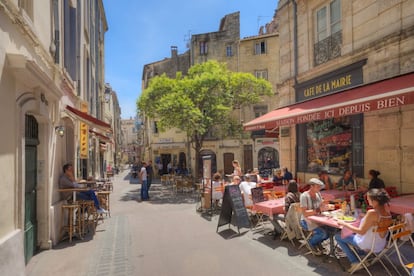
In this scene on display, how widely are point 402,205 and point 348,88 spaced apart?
13.0 feet

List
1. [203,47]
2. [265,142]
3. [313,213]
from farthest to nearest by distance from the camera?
[203,47] < [265,142] < [313,213]

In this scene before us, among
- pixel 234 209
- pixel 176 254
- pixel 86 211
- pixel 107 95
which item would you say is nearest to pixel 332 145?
pixel 234 209

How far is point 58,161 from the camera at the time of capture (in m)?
7.04

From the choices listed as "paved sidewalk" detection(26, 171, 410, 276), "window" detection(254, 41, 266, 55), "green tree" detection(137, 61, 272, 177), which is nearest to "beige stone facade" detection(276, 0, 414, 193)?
"paved sidewalk" detection(26, 171, 410, 276)

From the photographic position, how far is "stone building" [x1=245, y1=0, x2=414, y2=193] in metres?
6.80

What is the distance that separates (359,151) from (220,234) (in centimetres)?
481

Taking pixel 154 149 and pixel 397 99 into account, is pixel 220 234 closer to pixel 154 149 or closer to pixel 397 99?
pixel 397 99

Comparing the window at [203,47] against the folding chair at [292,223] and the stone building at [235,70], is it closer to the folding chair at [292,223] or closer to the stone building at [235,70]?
the stone building at [235,70]

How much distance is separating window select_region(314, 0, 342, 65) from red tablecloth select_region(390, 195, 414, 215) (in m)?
5.01

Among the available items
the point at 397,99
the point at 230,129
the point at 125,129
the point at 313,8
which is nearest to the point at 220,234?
the point at 397,99

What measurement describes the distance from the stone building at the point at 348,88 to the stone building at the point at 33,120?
20.5 ft

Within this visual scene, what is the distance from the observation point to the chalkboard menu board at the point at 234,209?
677cm

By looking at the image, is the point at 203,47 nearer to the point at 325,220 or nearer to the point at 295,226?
the point at 295,226

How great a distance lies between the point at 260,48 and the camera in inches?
986
